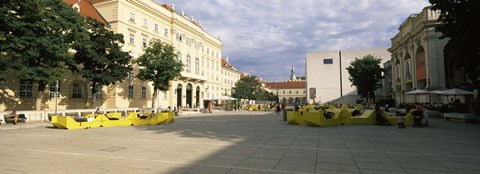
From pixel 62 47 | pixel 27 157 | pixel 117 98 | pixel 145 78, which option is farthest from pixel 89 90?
pixel 27 157

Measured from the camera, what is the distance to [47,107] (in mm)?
27906

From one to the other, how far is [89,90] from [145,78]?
634cm

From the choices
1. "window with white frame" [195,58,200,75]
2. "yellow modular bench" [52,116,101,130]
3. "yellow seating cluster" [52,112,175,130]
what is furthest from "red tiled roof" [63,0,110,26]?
"yellow modular bench" [52,116,101,130]

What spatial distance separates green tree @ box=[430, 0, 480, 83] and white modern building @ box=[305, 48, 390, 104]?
62812 mm

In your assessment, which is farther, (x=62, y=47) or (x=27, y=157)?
(x=62, y=47)

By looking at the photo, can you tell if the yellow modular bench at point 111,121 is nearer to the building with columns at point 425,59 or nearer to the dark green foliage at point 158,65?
the dark green foliage at point 158,65

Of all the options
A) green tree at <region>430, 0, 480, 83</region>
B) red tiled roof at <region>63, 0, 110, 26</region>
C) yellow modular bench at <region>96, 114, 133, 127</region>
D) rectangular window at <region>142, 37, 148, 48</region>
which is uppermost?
red tiled roof at <region>63, 0, 110, 26</region>

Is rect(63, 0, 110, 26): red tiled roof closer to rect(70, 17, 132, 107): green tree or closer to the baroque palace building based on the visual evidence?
the baroque palace building

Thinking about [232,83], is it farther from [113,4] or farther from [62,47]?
[62,47]

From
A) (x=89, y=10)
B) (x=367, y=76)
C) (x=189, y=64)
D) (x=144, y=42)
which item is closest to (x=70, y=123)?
(x=89, y=10)

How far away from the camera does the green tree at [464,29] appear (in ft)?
43.0

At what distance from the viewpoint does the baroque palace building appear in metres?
29.2

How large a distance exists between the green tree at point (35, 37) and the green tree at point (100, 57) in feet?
9.30

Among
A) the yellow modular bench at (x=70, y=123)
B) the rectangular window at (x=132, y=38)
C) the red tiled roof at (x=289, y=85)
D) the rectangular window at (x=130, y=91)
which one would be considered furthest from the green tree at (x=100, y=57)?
the red tiled roof at (x=289, y=85)
